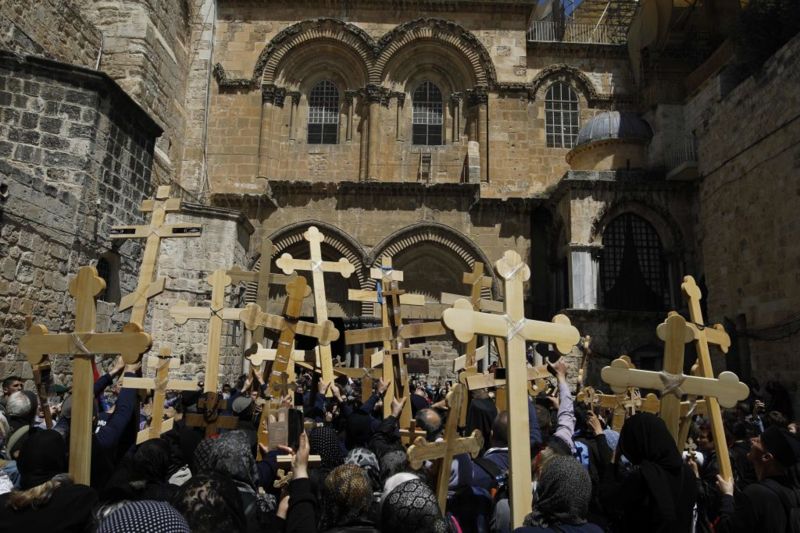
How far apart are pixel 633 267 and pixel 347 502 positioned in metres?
16.4

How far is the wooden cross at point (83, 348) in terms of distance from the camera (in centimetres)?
332

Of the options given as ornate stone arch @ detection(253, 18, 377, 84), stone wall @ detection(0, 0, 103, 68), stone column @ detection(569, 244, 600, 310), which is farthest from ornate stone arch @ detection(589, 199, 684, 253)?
stone wall @ detection(0, 0, 103, 68)

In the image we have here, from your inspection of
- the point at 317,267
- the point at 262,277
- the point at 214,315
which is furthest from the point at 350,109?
the point at 214,315

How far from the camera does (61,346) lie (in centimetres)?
376

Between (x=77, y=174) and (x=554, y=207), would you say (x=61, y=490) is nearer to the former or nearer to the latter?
(x=77, y=174)

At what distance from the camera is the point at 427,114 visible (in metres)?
19.7

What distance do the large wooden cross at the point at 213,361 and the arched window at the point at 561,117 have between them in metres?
15.1

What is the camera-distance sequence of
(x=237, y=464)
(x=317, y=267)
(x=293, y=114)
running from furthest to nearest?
(x=293, y=114) → (x=317, y=267) → (x=237, y=464)

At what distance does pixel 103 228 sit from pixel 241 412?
5451 millimetres

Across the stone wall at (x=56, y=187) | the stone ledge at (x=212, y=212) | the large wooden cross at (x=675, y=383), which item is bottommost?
the large wooden cross at (x=675, y=383)

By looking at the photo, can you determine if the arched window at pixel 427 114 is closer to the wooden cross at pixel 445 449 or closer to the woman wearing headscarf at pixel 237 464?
the wooden cross at pixel 445 449

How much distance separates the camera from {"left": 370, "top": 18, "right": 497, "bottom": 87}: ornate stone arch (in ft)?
62.5

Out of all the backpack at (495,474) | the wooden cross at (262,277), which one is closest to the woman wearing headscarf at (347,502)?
the backpack at (495,474)

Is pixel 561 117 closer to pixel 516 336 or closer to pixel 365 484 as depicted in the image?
pixel 516 336
